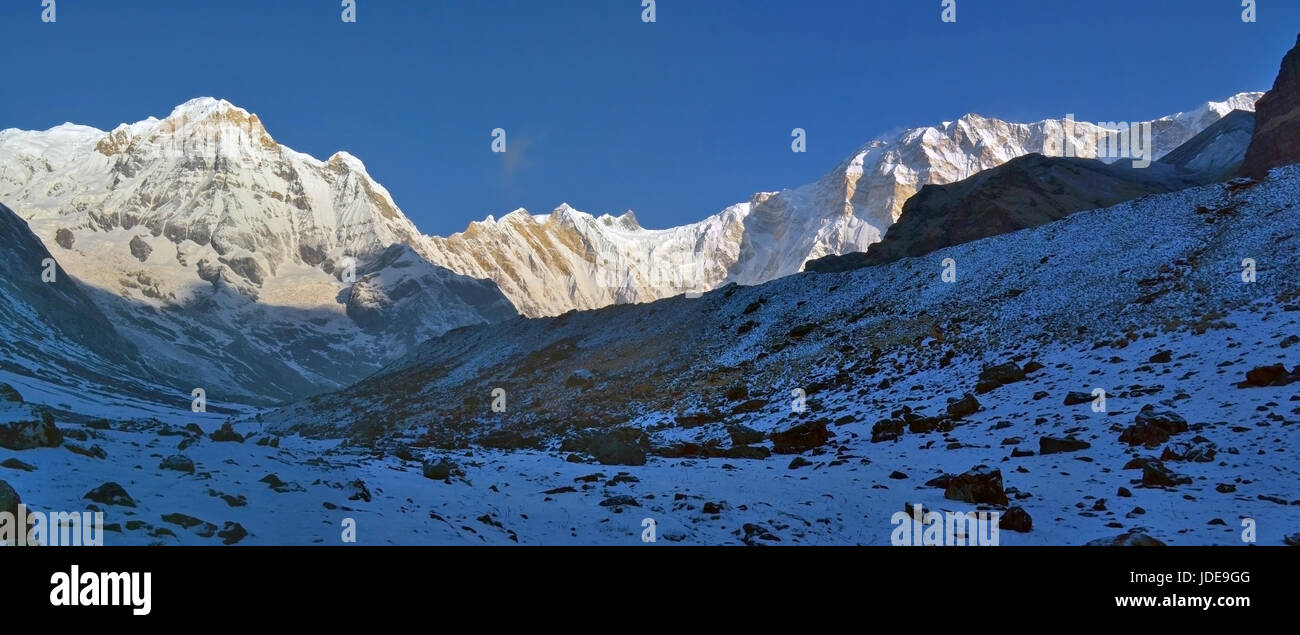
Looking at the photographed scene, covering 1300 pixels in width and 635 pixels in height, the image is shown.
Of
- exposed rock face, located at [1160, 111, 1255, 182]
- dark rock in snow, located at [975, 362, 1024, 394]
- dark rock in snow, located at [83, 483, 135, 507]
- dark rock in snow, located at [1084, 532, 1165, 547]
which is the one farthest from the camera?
exposed rock face, located at [1160, 111, 1255, 182]

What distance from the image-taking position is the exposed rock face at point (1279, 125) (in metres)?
67.8

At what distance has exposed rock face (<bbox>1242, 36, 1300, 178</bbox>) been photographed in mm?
67750

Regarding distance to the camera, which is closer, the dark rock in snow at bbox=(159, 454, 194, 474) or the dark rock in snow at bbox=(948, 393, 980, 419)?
the dark rock in snow at bbox=(159, 454, 194, 474)

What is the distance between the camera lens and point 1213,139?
11719 cm

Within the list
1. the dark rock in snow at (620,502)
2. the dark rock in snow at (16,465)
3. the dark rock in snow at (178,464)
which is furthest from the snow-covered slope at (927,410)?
the dark rock in snow at (16,465)

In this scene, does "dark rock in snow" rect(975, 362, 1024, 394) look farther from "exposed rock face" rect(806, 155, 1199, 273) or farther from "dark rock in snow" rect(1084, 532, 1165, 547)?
"exposed rock face" rect(806, 155, 1199, 273)

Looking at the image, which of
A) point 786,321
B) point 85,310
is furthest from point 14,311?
point 786,321

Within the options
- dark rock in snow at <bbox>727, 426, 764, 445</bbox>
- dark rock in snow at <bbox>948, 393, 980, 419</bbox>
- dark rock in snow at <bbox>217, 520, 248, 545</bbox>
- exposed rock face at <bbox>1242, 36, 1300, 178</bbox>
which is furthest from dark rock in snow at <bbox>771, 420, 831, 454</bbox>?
exposed rock face at <bbox>1242, 36, 1300, 178</bbox>

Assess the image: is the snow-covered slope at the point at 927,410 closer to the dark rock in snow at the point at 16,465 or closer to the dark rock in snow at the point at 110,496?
the dark rock in snow at the point at 110,496
